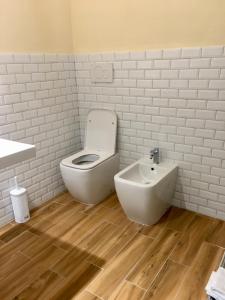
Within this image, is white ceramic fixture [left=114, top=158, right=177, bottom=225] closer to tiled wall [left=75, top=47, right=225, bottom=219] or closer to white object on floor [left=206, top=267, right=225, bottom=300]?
tiled wall [left=75, top=47, right=225, bottom=219]

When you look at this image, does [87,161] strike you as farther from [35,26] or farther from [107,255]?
[35,26]

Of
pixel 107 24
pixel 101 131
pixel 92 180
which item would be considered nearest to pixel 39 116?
pixel 101 131

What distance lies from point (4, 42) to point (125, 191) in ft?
4.67

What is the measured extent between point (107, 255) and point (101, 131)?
1.20 meters

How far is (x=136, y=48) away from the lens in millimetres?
2180

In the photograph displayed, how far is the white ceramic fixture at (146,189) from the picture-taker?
1.92 m

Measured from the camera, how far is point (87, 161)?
257 cm

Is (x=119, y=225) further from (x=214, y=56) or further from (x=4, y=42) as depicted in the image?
(x=4, y=42)

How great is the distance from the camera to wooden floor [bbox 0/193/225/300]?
5.10 feet

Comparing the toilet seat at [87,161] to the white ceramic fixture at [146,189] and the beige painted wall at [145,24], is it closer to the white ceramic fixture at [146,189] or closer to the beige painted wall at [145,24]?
the white ceramic fixture at [146,189]

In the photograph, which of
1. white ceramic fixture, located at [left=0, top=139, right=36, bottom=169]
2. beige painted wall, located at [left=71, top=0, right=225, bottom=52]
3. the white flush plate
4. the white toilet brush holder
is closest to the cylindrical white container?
the white toilet brush holder

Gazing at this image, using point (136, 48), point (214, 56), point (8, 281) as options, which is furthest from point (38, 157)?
point (214, 56)

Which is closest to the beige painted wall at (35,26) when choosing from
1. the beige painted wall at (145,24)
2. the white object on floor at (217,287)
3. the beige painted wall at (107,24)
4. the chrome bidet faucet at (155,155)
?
the beige painted wall at (107,24)

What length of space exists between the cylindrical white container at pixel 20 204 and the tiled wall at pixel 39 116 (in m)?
0.06
